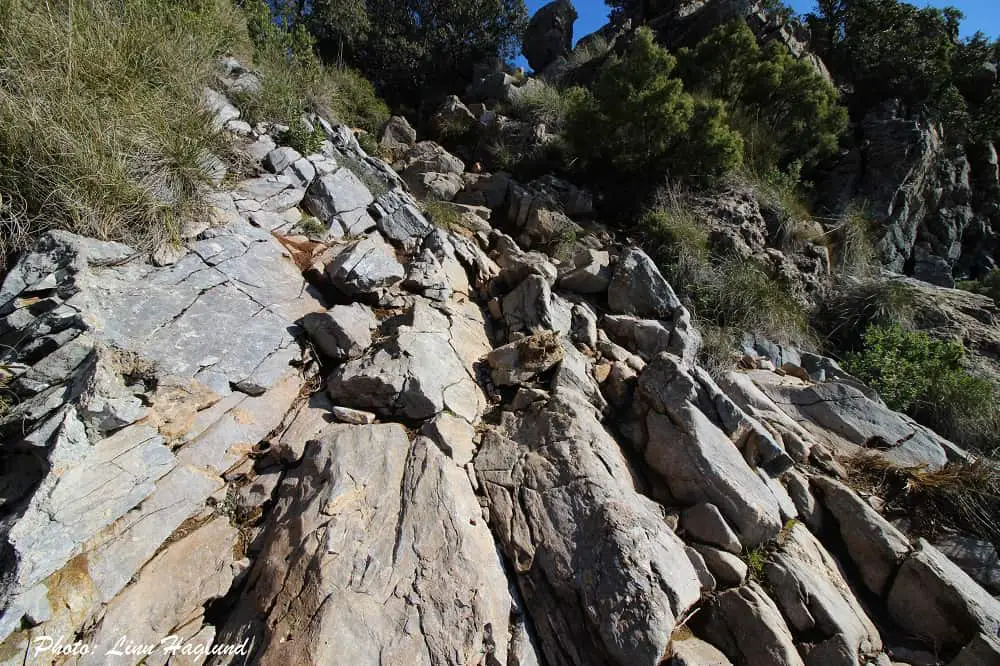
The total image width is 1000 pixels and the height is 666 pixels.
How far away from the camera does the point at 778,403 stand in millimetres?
4770

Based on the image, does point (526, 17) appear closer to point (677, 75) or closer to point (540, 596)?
point (677, 75)

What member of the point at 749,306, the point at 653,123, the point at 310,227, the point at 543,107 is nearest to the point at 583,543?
the point at 310,227

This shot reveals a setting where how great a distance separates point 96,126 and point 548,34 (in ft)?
46.1

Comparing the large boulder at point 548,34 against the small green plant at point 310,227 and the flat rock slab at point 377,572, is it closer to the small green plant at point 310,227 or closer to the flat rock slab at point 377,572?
the small green plant at point 310,227

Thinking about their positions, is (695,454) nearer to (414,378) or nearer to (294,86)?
(414,378)

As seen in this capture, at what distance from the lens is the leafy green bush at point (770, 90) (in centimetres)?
823

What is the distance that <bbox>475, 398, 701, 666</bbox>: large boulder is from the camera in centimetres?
240

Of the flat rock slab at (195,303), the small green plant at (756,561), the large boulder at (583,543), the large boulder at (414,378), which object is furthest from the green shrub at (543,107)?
the small green plant at (756,561)

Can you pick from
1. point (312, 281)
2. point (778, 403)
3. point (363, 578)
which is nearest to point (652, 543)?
point (363, 578)

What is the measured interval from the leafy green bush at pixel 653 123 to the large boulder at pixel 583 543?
5.47 meters

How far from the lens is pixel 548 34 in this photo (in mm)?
14086

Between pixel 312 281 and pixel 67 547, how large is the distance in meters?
2.65

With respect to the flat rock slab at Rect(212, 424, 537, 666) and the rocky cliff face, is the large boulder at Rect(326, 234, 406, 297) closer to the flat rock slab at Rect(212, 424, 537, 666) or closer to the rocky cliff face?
the rocky cliff face

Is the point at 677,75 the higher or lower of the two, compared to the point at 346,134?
higher
